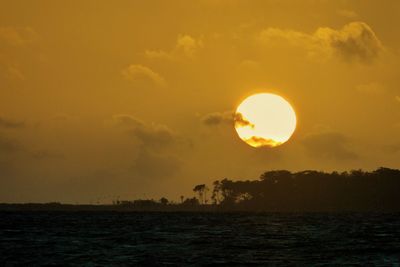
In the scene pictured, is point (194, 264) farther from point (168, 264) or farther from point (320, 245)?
point (320, 245)

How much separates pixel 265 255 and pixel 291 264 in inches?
429

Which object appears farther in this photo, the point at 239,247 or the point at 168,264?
the point at 239,247

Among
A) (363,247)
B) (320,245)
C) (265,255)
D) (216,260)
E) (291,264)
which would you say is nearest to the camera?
(291,264)

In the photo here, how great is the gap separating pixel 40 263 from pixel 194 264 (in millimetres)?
15192

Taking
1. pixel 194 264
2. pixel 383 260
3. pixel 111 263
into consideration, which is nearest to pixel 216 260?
pixel 194 264

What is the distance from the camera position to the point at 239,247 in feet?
302

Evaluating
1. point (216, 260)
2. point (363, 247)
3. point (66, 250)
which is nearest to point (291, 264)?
point (216, 260)

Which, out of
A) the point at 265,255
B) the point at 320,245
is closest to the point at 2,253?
the point at 265,255

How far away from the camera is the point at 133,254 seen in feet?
268

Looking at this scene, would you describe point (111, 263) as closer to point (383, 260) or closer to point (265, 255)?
point (265, 255)

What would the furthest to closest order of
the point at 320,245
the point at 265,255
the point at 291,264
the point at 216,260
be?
the point at 320,245 → the point at 265,255 → the point at 216,260 → the point at 291,264

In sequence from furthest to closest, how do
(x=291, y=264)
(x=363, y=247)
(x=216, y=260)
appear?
(x=363, y=247)
(x=216, y=260)
(x=291, y=264)

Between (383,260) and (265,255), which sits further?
(265,255)

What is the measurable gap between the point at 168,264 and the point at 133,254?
1380cm
